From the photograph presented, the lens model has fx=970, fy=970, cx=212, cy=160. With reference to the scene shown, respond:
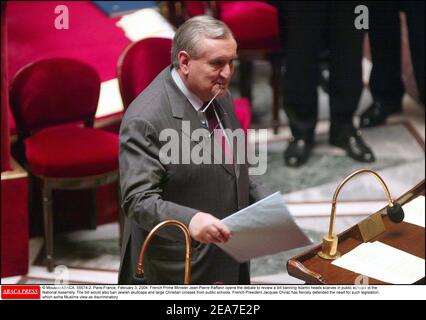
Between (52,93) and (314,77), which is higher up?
(52,93)

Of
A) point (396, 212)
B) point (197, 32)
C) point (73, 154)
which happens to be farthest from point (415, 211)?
point (73, 154)

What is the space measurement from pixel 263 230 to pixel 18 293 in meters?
0.66

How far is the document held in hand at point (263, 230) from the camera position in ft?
7.90

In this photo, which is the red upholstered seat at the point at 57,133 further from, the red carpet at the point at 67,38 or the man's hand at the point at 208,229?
the man's hand at the point at 208,229

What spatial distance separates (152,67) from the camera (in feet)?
10.4

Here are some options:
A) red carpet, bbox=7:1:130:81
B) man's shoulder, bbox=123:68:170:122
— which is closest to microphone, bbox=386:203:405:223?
man's shoulder, bbox=123:68:170:122

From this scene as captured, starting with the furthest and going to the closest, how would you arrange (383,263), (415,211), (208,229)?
(415,211) → (383,263) → (208,229)

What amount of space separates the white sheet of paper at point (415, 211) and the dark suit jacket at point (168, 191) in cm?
61

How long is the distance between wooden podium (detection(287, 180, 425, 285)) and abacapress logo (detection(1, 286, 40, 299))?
29.7 inches

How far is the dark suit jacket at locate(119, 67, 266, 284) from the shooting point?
100.0 inches

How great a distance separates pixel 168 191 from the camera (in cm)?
264

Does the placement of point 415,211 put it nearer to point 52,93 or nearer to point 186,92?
point 186,92
